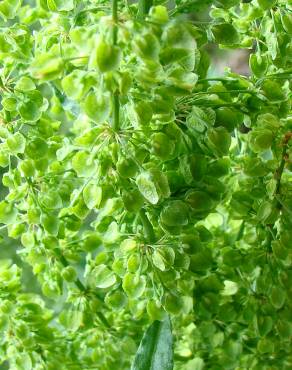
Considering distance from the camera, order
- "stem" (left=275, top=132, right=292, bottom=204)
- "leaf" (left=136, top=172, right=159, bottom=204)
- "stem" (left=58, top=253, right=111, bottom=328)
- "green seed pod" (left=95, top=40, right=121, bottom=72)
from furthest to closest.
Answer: "stem" (left=58, top=253, right=111, bottom=328) < "stem" (left=275, top=132, right=292, bottom=204) < "leaf" (left=136, top=172, right=159, bottom=204) < "green seed pod" (left=95, top=40, right=121, bottom=72)

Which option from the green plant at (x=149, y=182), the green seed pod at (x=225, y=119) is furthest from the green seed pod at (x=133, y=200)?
the green seed pod at (x=225, y=119)

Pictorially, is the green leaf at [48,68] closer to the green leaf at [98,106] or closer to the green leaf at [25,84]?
the green leaf at [98,106]

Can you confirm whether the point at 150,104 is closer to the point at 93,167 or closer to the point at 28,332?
the point at 93,167

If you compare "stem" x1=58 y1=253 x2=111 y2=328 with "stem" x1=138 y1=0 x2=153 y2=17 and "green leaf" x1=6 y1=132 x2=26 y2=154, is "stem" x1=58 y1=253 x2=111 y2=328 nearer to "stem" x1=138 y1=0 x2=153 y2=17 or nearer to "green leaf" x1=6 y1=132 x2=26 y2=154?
"green leaf" x1=6 y1=132 x2=26 y2=154

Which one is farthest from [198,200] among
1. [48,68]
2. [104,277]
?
[48,68]

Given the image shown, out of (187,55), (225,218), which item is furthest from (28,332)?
(187,55)

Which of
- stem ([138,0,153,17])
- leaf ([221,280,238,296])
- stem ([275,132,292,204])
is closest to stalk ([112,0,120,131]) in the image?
stem ([138,0,153,17])

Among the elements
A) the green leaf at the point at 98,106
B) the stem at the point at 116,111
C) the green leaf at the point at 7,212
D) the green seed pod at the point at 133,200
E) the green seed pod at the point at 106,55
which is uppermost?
the green seed pod at the point at 106,55

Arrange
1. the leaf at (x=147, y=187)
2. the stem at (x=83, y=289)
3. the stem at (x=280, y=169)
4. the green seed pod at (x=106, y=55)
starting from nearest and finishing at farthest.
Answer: the green seed pod at (x=106, y=55), the leaf at (x=147, y=187), the stem at (x=280, y=169), the stem at (x=83, y=289)
